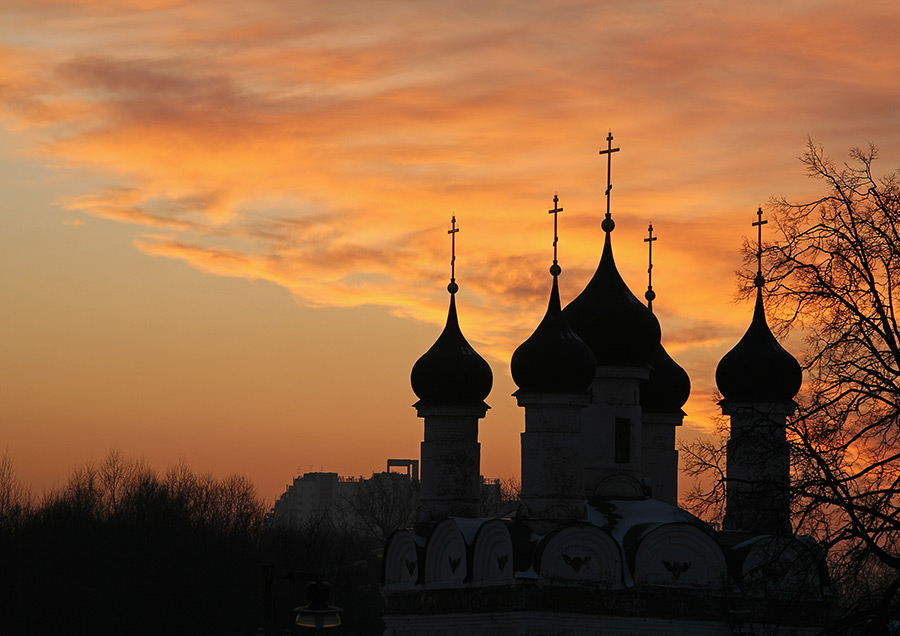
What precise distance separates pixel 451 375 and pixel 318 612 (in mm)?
16602

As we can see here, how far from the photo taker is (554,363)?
29.0m

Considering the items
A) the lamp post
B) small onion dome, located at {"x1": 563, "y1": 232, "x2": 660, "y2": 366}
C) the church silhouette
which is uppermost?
small onion dome, located at {"x1": 563, "y1": 232, "x2": 660, "y2": 366}

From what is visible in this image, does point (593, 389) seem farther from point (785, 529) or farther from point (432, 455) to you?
point (785, 529)

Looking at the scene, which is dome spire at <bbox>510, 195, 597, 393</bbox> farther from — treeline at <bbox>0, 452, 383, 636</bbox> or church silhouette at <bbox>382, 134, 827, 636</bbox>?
treeline at <bbox>0, 452, 383, 636</bbox>

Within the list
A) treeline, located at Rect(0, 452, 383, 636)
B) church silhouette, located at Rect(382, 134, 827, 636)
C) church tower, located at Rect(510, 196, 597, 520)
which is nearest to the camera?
church silhouette, located at Rect(382, 134, 827, 636)

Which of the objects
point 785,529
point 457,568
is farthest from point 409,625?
point 785,529

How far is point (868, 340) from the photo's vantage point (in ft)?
52.8

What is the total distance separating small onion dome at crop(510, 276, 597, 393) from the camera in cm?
2889

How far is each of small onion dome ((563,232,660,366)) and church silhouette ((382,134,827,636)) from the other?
0.03 metres

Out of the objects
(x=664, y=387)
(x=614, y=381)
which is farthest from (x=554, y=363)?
(x=664, y=387)

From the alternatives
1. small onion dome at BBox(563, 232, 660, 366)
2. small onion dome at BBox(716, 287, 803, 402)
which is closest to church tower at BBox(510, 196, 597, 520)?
small onion dome at BBox(563, 232, 660, 366)

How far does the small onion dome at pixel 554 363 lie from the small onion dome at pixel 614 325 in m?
1.65

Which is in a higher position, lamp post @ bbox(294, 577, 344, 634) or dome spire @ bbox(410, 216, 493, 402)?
dome spire @ bbox(410, 216, 493, 402)

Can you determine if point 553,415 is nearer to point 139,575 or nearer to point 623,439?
point 623,439
